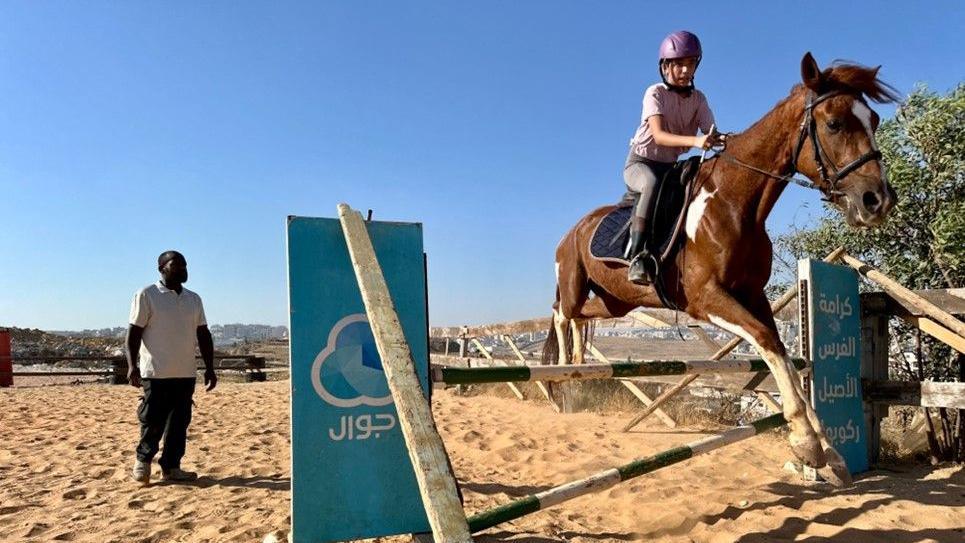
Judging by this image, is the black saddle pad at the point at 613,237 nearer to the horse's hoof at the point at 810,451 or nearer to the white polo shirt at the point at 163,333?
the horse's hoof at the point at 810,451

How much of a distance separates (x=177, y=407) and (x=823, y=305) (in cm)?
500

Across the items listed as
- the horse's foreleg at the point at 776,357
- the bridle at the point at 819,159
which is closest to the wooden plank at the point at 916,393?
the horse's foreleg at the point at 776,357

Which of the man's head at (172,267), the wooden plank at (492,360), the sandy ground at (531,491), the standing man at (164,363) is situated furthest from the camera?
the wooden plank at (492,360)

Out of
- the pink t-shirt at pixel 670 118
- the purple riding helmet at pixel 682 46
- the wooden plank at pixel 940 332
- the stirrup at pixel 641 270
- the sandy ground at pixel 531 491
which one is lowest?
the sandy ground at pixel 531 491

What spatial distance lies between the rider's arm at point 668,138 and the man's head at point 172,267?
3.71 metres

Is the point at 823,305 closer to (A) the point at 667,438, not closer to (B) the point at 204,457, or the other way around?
(A) the point at 667,438

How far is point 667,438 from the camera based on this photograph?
21.0 ft

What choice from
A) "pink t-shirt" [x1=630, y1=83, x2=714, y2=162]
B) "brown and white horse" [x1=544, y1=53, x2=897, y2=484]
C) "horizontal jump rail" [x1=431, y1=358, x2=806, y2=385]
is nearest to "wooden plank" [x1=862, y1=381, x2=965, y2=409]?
"brown and white horse" [x1=544, y1=53, x2=897, y2=484]

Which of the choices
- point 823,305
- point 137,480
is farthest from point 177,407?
point 823,305

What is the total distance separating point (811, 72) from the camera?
3.57 meters

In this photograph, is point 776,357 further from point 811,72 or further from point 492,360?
point 492,360

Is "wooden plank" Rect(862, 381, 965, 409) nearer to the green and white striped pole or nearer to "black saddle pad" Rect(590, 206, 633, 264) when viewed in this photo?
the green and white striped pole

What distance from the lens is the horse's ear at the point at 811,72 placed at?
3.54 meters

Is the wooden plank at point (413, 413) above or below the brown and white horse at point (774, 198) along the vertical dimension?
below
